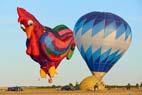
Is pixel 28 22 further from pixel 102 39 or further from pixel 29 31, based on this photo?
pixel 102 39

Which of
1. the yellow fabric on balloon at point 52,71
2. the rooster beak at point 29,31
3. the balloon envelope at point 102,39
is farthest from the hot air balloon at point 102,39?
the rooster beak at point 29,31

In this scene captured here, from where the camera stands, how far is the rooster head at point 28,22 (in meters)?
79.2

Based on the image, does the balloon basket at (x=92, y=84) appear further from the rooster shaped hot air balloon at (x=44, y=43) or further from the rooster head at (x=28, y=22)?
the rooster head at (x=28, y=22)

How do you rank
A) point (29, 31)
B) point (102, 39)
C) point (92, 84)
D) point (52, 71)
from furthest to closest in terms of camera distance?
point (52, 71) < point (92, 84) < point (29, 31) < point (102, 39)

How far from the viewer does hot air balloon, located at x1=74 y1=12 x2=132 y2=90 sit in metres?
78.6

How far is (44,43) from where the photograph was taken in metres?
81.4

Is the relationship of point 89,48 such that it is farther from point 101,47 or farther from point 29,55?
point 29,55

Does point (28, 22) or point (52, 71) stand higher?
point (28, 22)

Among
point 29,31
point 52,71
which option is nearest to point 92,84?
point 52,71

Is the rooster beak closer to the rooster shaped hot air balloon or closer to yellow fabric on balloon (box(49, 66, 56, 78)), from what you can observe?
the rooster shaped hot air balloon

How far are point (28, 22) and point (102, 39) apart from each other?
1085 centimetres

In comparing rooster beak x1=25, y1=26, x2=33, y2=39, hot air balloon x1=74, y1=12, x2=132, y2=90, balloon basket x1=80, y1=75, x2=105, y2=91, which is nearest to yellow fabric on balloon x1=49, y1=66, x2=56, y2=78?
balloon basket x1=80, y1=75, x2=105, y2=91

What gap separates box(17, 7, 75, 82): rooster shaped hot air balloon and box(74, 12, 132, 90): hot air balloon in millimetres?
4260

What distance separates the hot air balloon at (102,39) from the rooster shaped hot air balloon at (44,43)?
426cm
